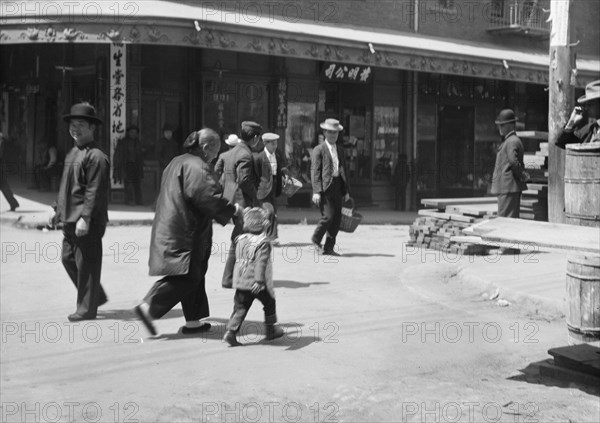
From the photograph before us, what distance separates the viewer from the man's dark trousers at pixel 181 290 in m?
7.34

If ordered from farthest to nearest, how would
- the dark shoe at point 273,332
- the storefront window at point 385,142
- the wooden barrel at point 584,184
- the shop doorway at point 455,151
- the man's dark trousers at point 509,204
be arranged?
the shop doorway at point 455,151
the storefront window at point 385,142
the man's dark trousers at point 509,204
the dark shoe at point 273,332
the wooden barrel at point 584,184

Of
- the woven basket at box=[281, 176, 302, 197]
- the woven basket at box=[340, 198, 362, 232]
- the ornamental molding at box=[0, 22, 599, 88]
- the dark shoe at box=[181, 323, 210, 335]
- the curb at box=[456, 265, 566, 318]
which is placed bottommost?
the dark shoe at box=[181, 323, 210, 335]

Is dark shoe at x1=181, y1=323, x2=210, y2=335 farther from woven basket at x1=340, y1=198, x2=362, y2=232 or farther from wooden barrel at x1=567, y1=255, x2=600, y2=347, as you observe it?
woven basket at x1=340, y1=198, x2=362, y2=232

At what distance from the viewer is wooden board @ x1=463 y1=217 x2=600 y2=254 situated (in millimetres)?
5191

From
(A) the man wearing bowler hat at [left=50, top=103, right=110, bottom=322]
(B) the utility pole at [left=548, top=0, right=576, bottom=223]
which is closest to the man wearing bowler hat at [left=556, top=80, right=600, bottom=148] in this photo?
(A) the man wearing bowler hat at [left=50, top=103, right=110, bottom=322]

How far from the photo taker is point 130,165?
18891 mm

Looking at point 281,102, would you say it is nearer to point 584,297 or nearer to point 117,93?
point 117,93

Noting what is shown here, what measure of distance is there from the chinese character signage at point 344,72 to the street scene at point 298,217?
0.08 metres

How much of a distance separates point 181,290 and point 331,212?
532 cm

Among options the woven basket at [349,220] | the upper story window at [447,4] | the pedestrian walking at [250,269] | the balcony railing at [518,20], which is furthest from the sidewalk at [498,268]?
the balcony railing at [518,20]

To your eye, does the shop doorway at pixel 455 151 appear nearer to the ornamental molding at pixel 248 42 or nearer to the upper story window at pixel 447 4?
the ornamental molding at pixel 248 42

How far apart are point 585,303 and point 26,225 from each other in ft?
36.7

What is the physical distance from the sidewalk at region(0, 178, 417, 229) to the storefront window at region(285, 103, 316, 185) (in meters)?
0.96

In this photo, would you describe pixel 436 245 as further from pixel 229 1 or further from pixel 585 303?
pixel 229 1
